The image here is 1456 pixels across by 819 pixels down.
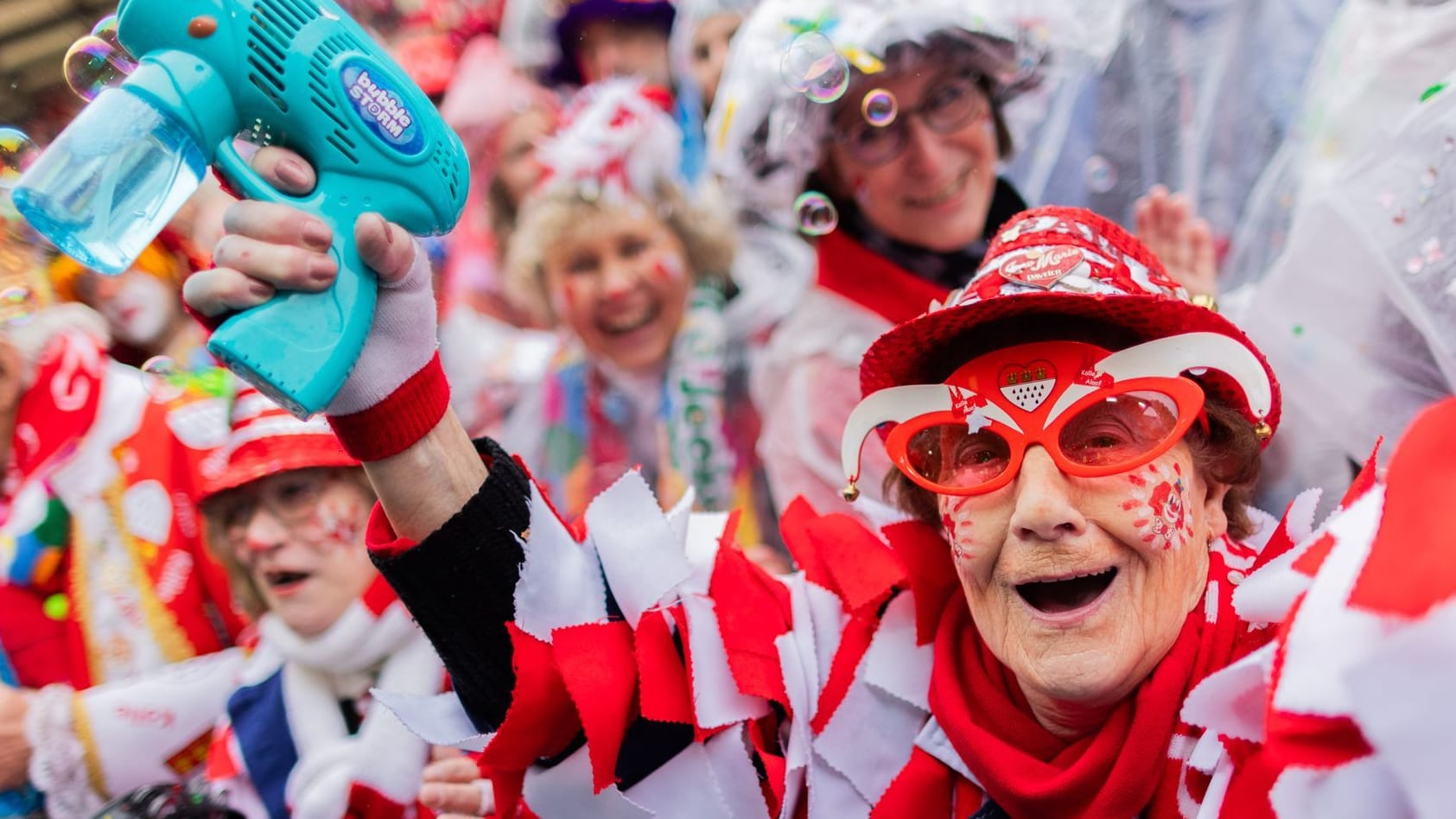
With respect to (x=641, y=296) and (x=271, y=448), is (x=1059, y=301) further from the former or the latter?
(x=641, y=296)

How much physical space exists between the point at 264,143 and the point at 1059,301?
982mm

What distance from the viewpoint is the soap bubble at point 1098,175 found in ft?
12.0

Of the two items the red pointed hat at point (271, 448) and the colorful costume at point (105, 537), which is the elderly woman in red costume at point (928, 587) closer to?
the red pointed hat at point (271, 448)

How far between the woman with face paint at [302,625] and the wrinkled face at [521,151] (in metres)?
2.08

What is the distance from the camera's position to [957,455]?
5.85 ft

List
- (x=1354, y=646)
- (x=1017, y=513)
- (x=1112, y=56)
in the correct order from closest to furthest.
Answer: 1. (x=1354, y=646)
2. (x=1017, y=513)
3. (x=1112, y=56)

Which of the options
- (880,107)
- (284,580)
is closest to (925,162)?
(880,107)

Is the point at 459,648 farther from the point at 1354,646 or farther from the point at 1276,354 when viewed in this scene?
the point at 1276,354

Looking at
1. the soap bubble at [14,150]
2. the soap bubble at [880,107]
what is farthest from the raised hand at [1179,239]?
the soap bubble at [14,150]

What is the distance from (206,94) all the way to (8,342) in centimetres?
168

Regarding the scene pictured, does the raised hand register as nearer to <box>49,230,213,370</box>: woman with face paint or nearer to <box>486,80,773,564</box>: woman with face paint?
<box>486,80,773,564</box>: woman with face paint

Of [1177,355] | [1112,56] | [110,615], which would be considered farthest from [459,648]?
[1112,56]

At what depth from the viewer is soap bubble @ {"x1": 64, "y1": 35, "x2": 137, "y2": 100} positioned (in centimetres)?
159

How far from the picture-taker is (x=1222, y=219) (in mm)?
3834
